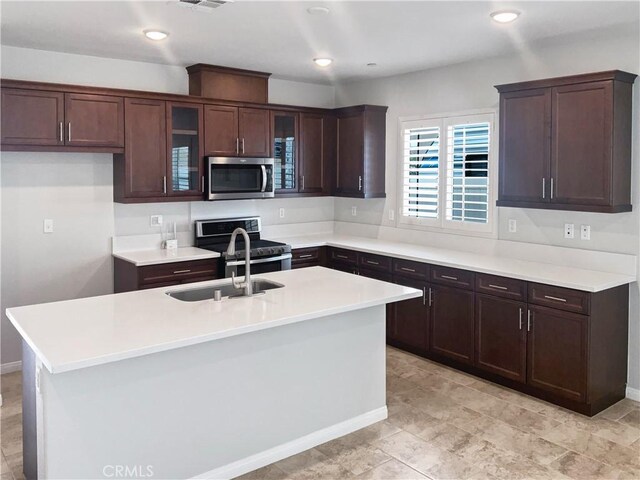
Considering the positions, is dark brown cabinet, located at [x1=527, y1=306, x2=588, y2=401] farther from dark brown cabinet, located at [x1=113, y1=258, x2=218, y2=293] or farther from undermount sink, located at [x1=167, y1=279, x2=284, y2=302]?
dark brown cabinet, located at [x1=113, y1=258, x2=218, y2=293]

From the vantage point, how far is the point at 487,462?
3.16 m

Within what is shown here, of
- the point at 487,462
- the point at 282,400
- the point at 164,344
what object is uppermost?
the point at 164,344

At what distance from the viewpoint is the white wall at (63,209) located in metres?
4.46

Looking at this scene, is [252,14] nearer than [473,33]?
Yes

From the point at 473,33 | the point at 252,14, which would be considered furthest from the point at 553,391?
the point at 252,14

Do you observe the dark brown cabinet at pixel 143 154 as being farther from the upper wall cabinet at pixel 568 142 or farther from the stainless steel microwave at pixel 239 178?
the upper wall cabinet at pixel 568 142

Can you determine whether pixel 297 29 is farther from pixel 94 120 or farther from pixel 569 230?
pixel 569 230

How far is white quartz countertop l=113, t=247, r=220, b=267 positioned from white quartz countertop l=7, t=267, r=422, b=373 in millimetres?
1235

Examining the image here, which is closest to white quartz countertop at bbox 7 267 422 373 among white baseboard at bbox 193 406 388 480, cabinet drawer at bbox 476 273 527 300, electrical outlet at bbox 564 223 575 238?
white baseboard at bbox 193 406 388 480

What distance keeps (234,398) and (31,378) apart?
0.97m

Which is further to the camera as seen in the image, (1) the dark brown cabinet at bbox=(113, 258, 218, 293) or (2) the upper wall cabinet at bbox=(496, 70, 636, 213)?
(1) the dark brown cabinet at bbox=(113, 258, 218, 293)

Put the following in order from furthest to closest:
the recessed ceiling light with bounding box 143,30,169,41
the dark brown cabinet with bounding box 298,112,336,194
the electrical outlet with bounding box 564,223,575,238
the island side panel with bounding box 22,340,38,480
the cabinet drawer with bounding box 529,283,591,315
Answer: the dark brown cabinet with bounding box 298,112,336,194 → the electrical outlet with bounding box 564,223,575,238 → the recessed ceiling light with bounding box 143,30,169,41 → the cabinet drawer with bounding box 529,283,591,315 → the island side panel with bounding box 22,340,38,480

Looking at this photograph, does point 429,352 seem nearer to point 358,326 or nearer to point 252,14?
point 358,326

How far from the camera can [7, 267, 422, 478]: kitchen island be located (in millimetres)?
2445
